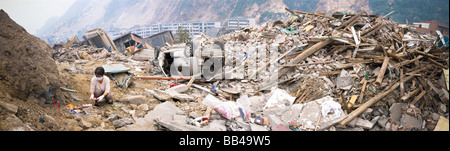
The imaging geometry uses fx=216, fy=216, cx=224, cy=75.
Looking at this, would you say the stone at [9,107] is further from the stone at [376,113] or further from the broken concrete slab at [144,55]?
Answer: the broken concrete slab at [144,55]

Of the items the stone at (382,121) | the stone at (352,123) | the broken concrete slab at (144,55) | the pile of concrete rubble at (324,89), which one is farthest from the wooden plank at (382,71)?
the broken concrete slab at (144,55)

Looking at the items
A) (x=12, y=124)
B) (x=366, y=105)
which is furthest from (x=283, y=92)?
(x=12, y=124)

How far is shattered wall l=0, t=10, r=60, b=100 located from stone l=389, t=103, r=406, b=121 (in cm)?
652

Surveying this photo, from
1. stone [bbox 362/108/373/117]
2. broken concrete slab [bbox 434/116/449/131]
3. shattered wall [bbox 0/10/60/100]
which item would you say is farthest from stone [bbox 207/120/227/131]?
broken concrete slab [bbox 434/116/449/131]

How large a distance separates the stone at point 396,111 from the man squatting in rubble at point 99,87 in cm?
574

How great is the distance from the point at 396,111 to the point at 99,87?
19.7ft

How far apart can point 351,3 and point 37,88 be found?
72499 mm

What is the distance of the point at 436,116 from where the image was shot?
445 cm

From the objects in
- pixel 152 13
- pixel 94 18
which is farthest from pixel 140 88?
pixel 94 18

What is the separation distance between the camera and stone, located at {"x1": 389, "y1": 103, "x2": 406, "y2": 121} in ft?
A: 15.0

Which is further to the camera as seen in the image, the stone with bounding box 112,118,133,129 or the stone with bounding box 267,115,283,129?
the stone with bounding box 267,115,283,129

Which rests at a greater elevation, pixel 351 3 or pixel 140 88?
pixel 351 3

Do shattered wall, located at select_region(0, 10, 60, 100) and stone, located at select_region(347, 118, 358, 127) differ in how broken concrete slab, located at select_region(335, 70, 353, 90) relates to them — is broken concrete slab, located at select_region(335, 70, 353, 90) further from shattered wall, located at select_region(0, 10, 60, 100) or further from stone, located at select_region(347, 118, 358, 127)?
shattered wall, located at select_region(0, 10, 60, 100)

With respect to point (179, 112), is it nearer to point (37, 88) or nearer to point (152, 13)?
point (37, 88)
